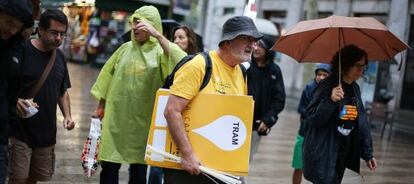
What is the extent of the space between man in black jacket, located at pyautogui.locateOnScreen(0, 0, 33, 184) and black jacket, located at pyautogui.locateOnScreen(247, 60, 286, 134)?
115 inches

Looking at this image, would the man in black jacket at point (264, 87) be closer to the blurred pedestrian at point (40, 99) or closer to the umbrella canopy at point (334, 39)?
the umbrella canopy at point (334, 39)

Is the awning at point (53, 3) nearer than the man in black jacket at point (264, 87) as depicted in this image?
No

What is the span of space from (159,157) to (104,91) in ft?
5.39

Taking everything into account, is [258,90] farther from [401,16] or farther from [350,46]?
[401,16]

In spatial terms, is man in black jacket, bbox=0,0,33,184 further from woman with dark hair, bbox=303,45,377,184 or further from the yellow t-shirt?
woman with dark hair, bbox=303,45,377,184

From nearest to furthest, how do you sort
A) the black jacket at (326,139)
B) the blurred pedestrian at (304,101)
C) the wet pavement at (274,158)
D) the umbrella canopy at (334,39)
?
1. the black jacket at (326,139)
2. the umbrella canopy at (334,39)
3. the blurred pedestrian at (304,101)
4. the wet pavement at (274,158)

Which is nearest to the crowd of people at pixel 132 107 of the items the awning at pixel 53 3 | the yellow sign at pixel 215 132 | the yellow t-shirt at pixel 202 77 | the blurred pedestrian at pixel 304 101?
the yellow t-shirt at pixel 202 77

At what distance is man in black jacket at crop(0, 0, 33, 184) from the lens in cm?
304

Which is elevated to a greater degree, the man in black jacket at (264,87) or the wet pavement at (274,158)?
the man in black jacket at (264,87)

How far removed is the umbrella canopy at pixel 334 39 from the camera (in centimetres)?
481

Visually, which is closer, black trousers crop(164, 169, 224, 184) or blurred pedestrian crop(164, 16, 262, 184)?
blurred pedestrian crop(164, 16, 262, 184)

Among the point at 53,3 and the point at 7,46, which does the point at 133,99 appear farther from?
the point at 53,3

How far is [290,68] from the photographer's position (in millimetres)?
26828

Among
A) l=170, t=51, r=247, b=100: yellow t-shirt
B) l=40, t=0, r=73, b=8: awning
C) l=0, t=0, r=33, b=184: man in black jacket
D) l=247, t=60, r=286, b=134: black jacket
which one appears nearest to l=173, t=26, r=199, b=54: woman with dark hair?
l=247, t=60, r=286, b=134: black jacket
